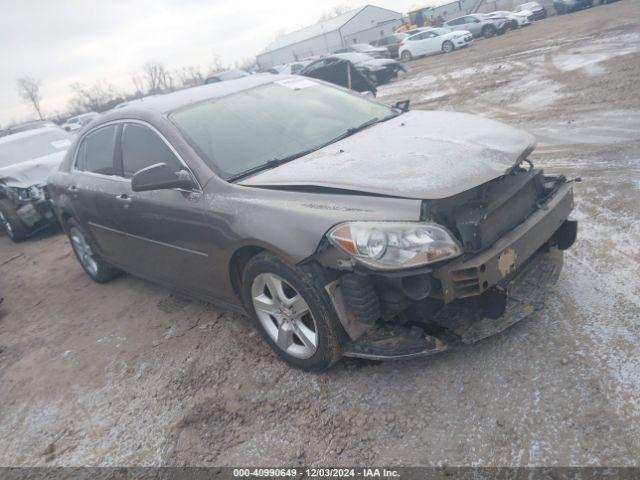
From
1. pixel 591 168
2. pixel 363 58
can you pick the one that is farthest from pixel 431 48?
pixel 591 168

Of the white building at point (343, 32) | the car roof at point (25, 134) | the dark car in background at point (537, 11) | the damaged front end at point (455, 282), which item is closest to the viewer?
the damaged front end at point (455, 282)

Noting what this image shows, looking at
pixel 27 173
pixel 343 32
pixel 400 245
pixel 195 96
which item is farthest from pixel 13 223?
pixel 343 32

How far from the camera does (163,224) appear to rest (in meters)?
3.59

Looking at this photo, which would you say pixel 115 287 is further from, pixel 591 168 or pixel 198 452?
pixel 591 168

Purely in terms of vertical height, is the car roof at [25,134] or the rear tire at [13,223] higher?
the car roof at [25,134]

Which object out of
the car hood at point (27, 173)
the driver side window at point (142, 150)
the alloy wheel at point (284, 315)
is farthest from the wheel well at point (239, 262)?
the car hood at point (27, 173)

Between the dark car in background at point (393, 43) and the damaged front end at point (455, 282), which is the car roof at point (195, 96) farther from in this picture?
the dark car in background at point (393, 43)

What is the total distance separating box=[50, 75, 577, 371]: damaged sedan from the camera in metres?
2.49

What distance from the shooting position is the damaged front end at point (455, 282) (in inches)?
96.7

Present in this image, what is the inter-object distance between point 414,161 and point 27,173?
7.42 m

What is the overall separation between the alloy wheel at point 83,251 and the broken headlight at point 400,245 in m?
3.78

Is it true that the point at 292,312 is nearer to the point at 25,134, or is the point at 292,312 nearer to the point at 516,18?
the point at 25,134

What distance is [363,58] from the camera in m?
19.6

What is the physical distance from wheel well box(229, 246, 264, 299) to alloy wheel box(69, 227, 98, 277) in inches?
105
